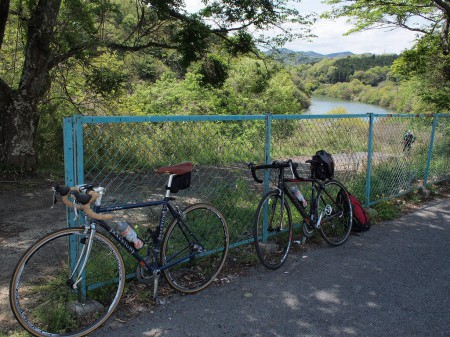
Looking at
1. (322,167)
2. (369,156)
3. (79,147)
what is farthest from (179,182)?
(369,156)

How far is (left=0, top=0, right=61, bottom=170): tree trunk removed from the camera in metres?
8.16

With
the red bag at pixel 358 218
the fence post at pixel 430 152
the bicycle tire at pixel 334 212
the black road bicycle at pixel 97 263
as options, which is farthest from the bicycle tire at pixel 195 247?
the fence post at pixel 430 152

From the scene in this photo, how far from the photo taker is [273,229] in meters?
4.36

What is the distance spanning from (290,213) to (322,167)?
0.76 m

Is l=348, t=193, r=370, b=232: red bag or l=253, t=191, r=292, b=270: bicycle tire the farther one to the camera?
l=348, t=193, r=370, b=232: red bag

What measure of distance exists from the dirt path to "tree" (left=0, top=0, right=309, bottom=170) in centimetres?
120

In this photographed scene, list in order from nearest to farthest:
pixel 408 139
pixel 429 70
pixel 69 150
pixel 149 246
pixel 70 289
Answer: pixel 69 150
pixel 70 289
pixel 149 246
pixel 408 139
pixel 429 70

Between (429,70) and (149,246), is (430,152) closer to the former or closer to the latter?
(149,246)

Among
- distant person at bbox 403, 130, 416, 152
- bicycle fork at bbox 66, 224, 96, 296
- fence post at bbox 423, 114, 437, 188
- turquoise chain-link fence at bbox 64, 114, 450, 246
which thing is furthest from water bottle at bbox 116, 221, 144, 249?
fence post at bbox 423, 114, 437, 188

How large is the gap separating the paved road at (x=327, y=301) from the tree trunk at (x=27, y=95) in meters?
6.67

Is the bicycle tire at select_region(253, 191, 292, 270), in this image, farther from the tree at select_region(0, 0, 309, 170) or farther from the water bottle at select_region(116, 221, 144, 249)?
the tree at select_region(0, 0, 309, 170)

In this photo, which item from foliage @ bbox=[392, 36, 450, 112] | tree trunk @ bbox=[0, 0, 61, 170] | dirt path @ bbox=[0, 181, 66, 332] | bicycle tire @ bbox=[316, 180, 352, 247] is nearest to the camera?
dirt path @ bbox=[0, 181, 66, 332]

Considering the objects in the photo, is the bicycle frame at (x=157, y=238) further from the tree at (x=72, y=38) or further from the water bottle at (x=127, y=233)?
the tree at (x=72, y=38)

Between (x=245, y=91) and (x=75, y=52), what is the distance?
18771 millimetres
